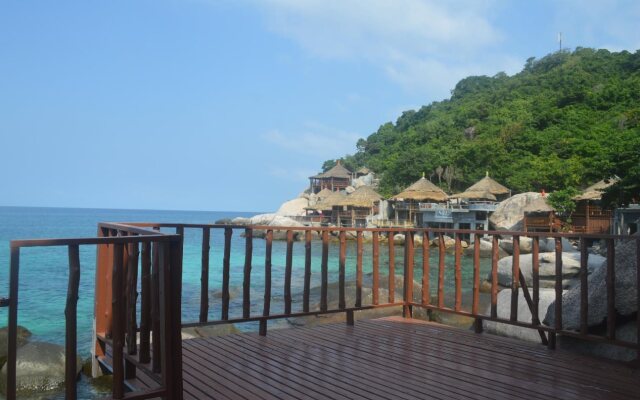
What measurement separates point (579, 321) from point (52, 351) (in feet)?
22.5

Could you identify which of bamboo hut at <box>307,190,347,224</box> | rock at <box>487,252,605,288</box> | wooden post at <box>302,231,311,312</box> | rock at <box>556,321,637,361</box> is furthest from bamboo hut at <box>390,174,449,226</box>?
rock at <box>556,321,637,361</box>

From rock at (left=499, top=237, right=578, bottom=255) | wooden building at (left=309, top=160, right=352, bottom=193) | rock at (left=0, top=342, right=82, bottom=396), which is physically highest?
wooden building at (left=309, top=160, right=352, bottom=193)

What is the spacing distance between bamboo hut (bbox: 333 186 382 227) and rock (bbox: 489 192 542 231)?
16.5 metres

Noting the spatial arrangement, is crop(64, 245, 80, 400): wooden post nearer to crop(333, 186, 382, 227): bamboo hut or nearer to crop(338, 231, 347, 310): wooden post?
crop(338, 231, 347, 310): wooden post

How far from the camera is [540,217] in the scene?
33.2m

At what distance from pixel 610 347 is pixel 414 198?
135 ft

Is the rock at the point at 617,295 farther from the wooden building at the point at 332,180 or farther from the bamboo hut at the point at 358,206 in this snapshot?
the wooden building at the point at 332,180

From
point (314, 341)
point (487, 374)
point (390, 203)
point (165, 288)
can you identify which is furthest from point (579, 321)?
point (390, 203)

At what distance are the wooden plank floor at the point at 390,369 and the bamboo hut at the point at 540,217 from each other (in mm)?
29786

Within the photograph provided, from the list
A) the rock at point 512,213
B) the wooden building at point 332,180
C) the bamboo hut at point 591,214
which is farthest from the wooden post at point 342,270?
the wooden building at point 332,180

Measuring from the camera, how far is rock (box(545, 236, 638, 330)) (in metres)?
4.07

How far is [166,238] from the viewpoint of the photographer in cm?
245

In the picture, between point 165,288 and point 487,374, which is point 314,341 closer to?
point 487,374

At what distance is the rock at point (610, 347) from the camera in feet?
13.3
